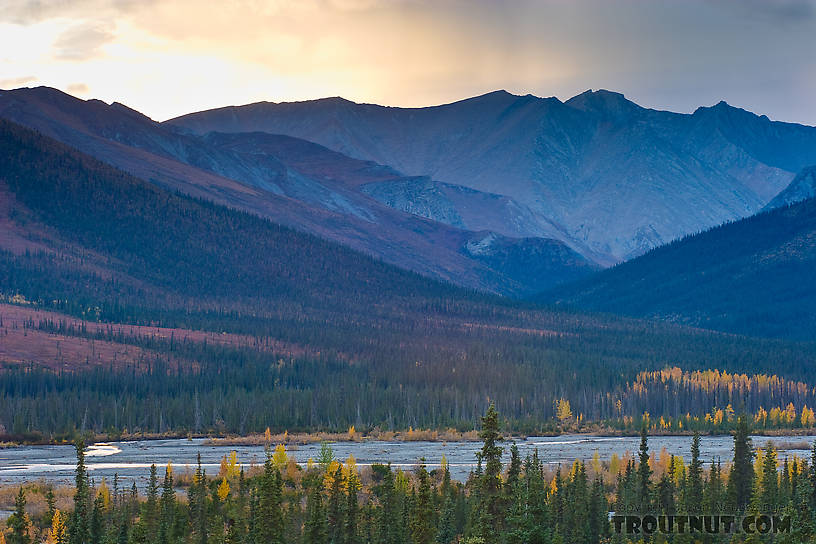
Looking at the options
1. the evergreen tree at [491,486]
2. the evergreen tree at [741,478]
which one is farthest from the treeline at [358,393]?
the evergreen tree at [491,486]

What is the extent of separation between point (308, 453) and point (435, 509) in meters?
44.0

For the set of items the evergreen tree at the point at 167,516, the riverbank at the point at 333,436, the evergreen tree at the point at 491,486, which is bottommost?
the evergreen tree at the point at 167,516

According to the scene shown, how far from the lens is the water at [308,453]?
89938 millimetres

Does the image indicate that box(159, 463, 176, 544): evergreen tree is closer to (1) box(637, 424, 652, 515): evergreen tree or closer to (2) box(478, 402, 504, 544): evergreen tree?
(2) box(478, 402, 504, 544): evergreen tree

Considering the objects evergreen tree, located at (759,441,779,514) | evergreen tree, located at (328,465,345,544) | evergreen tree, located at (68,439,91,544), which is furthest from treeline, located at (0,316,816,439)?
evergreen tree, located at (68,439,91,544)

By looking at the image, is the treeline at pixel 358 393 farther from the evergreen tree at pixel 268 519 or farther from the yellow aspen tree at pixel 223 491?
the evergreen tree at pixel 268 519

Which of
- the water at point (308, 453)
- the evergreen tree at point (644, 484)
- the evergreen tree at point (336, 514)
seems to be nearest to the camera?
the evergreen tree at point (336, 514)

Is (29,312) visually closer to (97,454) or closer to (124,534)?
(97,454)

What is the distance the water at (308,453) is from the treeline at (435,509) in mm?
16213

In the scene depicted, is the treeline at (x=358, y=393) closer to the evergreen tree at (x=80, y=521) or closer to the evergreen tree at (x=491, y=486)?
the evergreen tree at (x=80, y=521)

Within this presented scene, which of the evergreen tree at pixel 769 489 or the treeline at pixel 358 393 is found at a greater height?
the treeline at pixel 358 393

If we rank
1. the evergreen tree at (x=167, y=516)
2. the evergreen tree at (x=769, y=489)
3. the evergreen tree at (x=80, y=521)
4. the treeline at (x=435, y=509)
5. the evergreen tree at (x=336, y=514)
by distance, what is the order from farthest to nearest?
the evergreen tree at (x=769, y=489), the evergreen tree at (x=336, y=514), the evergreen tree at (x=167, y=516), the evergreen tree at (x=80, y=521), the treeline at (x=435, y=509)

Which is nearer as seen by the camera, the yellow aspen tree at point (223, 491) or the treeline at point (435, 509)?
the treeline at point (435, 509)

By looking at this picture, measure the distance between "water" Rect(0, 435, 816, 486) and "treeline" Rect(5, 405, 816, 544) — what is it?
16.2 m
